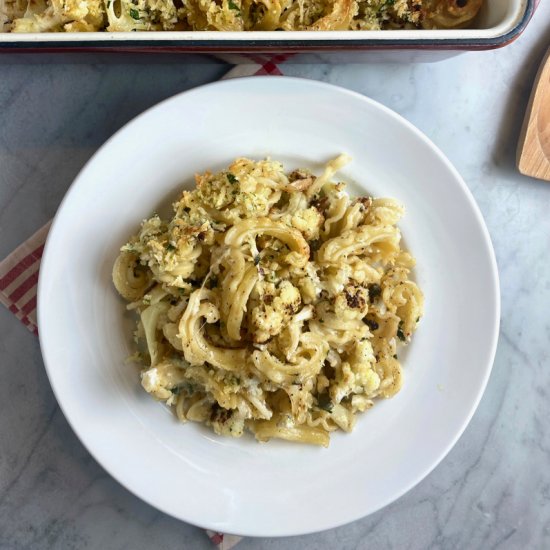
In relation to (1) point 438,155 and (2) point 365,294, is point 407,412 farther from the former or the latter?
(1) point 438,155

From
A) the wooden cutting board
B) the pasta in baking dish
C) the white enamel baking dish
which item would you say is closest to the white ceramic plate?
the pasta in baking dish

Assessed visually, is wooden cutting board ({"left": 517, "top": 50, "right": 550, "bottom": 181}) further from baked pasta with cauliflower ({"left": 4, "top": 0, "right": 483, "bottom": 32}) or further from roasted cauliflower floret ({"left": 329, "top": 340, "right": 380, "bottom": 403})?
roasted cauliflower floret ({"left": 329, "top": 340, "right": 380, "bottom": 403})

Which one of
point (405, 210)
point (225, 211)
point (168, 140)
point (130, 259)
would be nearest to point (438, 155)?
point (405, 210)

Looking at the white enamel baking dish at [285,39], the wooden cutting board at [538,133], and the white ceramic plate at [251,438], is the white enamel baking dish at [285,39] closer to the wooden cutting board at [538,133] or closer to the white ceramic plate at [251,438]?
the white ceramic plate at [251,438]

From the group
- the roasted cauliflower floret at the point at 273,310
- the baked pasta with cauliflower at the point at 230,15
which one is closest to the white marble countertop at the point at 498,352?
the baked pasta with cauliflower at the point at 230,15

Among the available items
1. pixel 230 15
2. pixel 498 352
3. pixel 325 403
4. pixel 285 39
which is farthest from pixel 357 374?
pixel 230 15

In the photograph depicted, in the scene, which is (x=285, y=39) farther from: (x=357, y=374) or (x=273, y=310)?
(x=357, y=374)
